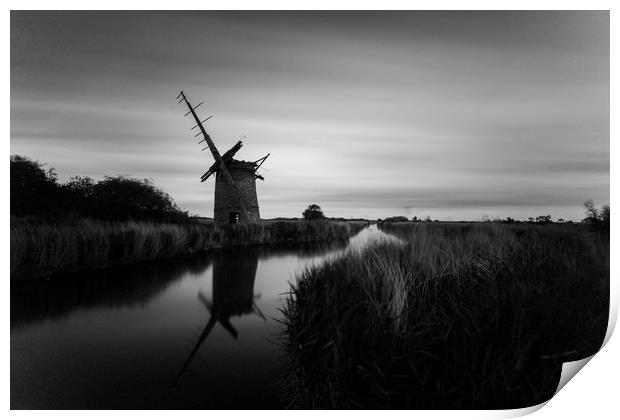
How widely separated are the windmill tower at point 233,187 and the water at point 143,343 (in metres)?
10.2

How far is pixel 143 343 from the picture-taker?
12.3 feet

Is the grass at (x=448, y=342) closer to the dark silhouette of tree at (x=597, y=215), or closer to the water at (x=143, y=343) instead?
the dark silhouette of tree at (x=597, y=215)

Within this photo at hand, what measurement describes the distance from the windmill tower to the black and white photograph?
1201 cm

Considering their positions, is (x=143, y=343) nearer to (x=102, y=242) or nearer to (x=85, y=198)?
(x=102, y=242)

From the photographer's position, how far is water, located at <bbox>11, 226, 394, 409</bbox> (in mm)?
2691

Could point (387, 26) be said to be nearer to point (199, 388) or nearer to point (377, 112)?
point (377, 112)

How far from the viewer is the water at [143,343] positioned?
106 inches

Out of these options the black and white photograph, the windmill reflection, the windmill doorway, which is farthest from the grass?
the windmill doorway

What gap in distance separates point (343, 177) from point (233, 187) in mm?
13636

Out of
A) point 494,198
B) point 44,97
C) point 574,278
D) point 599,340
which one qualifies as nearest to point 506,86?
point 494,198

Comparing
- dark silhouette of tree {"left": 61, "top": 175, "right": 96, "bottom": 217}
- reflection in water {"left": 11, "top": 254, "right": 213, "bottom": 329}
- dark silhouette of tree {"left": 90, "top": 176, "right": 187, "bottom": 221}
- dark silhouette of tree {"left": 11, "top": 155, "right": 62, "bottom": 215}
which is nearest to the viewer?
reflection in water {"left": 11, "top": 254, "right": 213, "bottom": 329}

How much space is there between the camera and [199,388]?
2.81 metres

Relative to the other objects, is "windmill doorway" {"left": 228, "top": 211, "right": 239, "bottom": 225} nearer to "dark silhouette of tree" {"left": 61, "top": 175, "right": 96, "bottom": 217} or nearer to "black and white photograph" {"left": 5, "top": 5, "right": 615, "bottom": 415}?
"dark silhouette of tree" {"left": 61, "top": 175, "right": 96, "bottom": 217}

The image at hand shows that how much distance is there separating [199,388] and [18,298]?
10.8 ft
